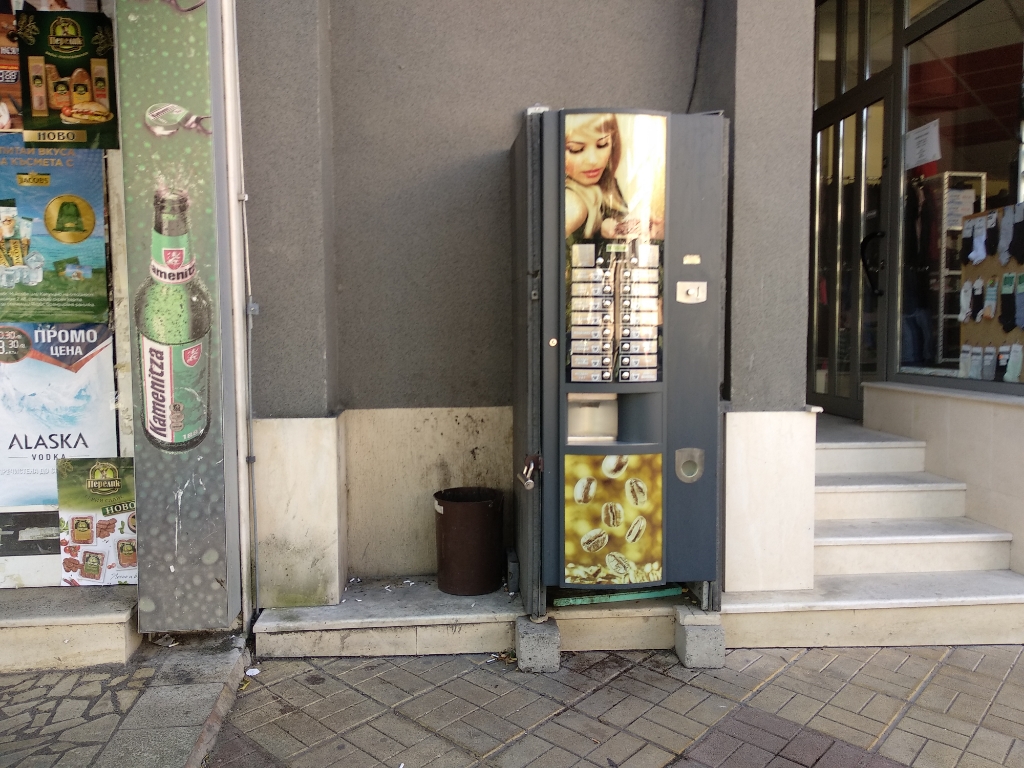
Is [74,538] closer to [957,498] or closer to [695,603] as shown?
[695,603]

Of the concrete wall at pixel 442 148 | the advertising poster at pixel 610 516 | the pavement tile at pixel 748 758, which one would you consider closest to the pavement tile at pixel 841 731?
the pavement tile at pixel 748 758

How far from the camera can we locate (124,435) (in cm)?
382

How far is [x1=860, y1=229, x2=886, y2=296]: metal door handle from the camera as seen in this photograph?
236 inches

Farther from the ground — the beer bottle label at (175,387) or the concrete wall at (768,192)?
the concrete wall at (768,192)

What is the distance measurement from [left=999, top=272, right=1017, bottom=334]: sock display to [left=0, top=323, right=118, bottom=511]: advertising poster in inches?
205

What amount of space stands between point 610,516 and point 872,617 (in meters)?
1.49

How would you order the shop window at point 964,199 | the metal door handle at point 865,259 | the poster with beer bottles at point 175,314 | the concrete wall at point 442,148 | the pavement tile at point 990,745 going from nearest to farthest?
the pavement tile at point 990,745 → the poster with beer bottles at point 175,314 → the concrete wall at point 442,148 → the shop window at point 964,199 → the metal door handle at point 865,259

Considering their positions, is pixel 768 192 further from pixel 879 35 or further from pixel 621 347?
pixel 879 35

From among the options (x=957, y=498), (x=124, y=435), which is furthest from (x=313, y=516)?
(x=957, y=498)

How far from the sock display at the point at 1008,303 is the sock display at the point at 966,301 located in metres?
0.30

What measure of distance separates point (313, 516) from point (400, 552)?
2.30ft

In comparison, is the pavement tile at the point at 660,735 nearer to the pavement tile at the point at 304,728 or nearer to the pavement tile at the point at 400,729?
the pavement tile at the point at 400,729

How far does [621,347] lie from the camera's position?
3367mm

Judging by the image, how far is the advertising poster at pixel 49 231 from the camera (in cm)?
369
